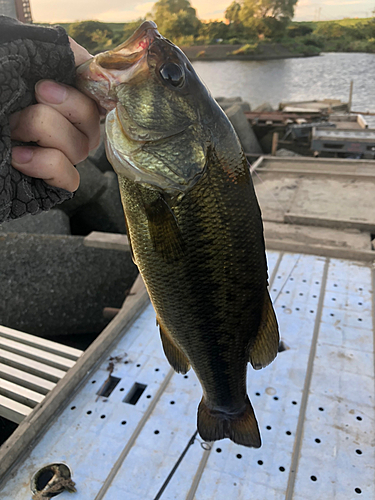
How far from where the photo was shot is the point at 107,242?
499 centimetres

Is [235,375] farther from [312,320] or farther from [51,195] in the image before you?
[312,320]

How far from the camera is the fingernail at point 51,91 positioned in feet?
3.66

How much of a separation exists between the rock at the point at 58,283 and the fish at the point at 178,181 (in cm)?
378

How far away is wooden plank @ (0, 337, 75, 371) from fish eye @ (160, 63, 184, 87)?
2.46m

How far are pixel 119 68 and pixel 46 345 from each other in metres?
2.72

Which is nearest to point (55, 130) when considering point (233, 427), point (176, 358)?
point (176, 358)

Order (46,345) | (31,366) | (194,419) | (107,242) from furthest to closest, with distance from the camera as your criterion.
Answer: (107,242)
(46,345)
(31,366)
(194,419)

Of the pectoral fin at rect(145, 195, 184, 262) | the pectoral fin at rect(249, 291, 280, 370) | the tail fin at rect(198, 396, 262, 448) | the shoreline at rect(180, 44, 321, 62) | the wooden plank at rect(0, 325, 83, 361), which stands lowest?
the shoreline at rect(180, 44, 321, 62)

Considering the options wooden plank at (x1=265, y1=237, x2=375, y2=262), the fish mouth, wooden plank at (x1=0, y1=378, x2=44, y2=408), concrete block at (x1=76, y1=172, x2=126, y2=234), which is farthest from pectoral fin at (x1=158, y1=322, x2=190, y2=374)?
concrete block at (x1=76, y1=172, x2=126, y2=234)

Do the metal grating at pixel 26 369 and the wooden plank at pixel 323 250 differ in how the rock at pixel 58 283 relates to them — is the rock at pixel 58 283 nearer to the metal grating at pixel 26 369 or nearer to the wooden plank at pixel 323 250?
the metal grating at pixel 26 369

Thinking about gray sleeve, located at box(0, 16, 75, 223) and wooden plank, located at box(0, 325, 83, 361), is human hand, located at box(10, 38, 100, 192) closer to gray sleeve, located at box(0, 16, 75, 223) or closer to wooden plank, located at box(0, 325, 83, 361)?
gray sleeve, located at box(0, 16, 75, 223)

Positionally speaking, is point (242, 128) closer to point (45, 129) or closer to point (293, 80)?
point (45, 129)

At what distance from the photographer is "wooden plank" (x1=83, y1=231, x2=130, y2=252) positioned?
493cm

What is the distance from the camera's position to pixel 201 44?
60906 mm
